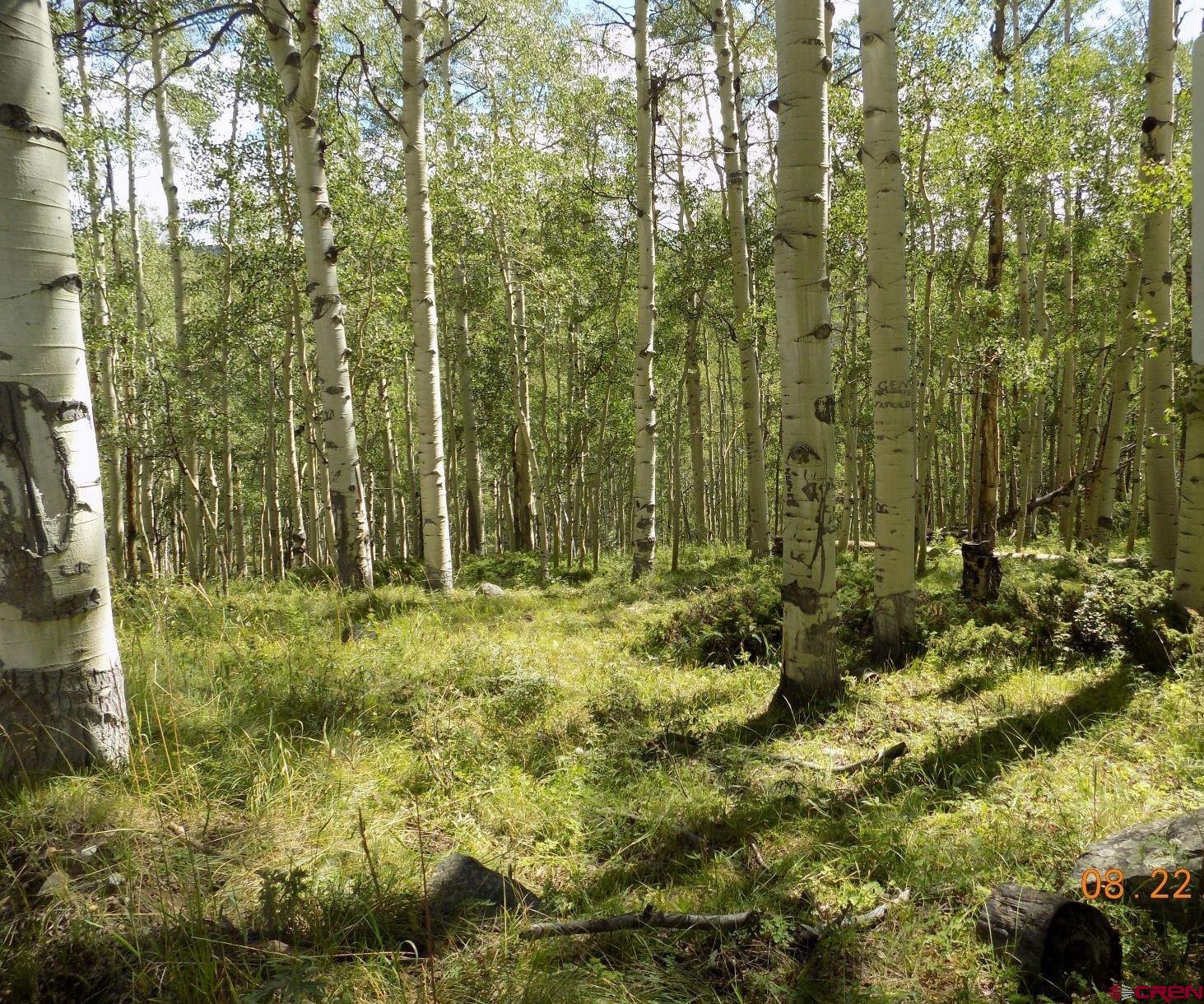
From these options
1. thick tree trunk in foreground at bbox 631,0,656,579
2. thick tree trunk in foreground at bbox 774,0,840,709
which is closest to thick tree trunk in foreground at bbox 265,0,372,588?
thick tree trunk in foreground at bbox 631,0,656,579

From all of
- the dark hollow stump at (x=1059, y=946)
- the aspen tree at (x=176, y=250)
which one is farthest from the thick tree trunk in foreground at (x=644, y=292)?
the aspen tree at (x=176, y=250)

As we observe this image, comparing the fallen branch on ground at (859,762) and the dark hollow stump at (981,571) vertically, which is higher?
the dark hollow stump at (981,571)

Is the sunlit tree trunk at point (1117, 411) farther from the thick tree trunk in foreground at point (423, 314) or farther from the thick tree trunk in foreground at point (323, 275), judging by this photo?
the thick tree trunk in foreground at point (323, 275)

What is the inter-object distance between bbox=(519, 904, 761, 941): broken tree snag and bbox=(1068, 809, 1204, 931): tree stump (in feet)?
4.26

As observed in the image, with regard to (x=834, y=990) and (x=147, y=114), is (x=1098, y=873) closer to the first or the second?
(x=834, y=990)

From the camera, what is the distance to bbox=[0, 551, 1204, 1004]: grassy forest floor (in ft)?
7.17

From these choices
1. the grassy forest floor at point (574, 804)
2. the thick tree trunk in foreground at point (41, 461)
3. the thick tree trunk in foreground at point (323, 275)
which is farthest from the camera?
the thick tree trunk in foreground at point (323, 275)

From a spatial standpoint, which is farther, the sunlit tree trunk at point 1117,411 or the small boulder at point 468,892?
the sunlit tree trunk at point 1117,411

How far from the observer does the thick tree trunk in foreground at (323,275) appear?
696 cm

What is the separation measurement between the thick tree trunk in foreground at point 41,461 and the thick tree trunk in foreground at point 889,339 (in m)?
5.19

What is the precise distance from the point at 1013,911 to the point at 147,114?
20.5 metres

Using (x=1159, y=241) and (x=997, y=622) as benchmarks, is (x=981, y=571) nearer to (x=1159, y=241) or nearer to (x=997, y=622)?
(x=997, y=622)
